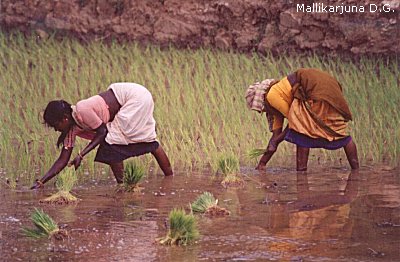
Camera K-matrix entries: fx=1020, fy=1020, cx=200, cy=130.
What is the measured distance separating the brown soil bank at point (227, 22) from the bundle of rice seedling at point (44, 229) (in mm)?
6283

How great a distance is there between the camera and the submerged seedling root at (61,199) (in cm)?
638

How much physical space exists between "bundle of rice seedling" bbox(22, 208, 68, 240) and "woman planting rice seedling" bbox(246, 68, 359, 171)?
2.61m

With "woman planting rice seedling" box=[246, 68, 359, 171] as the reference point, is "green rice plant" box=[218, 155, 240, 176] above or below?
below

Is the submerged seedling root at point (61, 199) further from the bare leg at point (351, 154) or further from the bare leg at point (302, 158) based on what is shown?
the bare leg at point (351, 154)

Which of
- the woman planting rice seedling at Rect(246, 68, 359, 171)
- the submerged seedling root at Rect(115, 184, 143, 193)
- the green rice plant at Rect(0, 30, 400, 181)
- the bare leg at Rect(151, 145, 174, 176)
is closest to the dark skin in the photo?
the woman planting rice seedling at Rect(246, 68, 359, 171)

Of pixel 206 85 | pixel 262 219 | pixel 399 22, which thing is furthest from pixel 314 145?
pixel 399 22

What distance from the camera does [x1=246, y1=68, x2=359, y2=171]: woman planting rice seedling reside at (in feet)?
24.3

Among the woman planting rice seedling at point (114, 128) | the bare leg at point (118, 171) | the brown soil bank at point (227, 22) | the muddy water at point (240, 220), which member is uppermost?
the brown soil bank at point (227, 22)

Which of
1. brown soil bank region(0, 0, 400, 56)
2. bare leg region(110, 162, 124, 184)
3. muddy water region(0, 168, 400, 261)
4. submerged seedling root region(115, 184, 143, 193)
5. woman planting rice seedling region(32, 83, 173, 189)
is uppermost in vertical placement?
brown soil bank region(0, 0, 400, 56)

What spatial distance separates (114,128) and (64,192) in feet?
3.18

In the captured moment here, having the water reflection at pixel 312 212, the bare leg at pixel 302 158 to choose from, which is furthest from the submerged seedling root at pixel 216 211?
the bare leg at pixel 302 158

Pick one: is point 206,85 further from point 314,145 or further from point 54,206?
point 54,206

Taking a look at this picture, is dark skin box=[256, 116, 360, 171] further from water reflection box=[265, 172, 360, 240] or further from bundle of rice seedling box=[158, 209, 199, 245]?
bundle of rice seedling box=[158, 209, 199, 245]

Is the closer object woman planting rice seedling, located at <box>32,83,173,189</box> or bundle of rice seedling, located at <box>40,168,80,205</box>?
bundle of rice seedling, located at <box>40,168,80,205</box>
